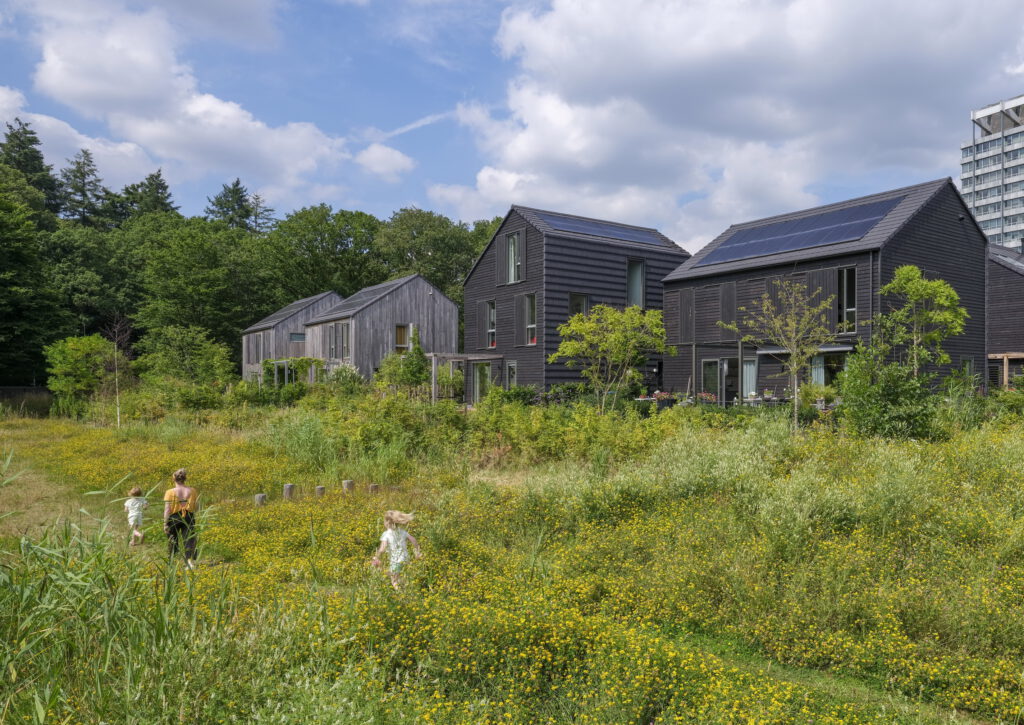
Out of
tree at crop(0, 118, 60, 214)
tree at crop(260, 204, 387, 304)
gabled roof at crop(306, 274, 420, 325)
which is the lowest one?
gabled roof at crop(306, 274, 420, 325)

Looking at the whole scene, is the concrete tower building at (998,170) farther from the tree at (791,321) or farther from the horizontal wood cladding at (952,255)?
the tree at (791,321)

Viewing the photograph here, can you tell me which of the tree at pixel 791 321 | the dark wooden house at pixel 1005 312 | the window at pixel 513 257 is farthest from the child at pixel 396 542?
the dark wooden house at pixel 1005 312

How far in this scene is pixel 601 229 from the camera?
28953 mm

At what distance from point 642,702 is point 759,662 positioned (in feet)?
5.93

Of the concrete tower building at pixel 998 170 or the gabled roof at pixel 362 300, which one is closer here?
the gabled roof at pixel 362 300

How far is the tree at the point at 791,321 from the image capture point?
19.4 m

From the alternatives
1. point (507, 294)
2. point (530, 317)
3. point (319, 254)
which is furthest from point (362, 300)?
point (319, 254)

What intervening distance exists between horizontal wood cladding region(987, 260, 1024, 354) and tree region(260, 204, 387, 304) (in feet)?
138

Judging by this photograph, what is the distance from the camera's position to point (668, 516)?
9.09 metres

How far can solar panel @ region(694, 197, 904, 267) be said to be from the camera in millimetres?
22663

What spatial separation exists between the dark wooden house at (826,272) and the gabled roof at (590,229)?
2826mm

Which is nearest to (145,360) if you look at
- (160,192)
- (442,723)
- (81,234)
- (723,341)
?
(81,234)

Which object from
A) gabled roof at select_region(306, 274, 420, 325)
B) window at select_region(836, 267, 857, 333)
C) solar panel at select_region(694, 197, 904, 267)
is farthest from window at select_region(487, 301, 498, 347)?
window at select_region(836, 267, 857, 333)

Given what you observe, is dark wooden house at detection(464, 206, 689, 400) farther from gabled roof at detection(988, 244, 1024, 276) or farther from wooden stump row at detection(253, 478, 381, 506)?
gabled roof at detection(988, 244, 1024, 276)
